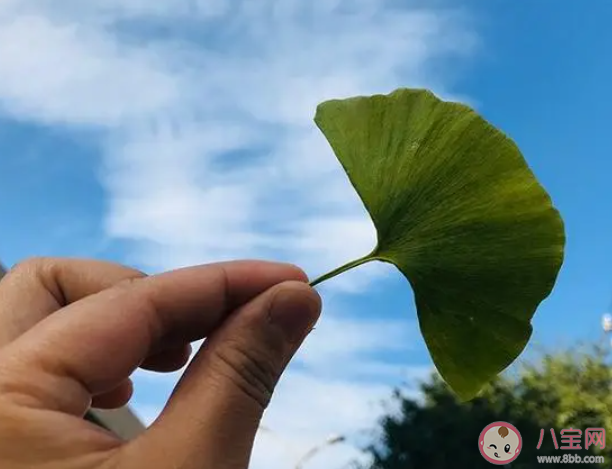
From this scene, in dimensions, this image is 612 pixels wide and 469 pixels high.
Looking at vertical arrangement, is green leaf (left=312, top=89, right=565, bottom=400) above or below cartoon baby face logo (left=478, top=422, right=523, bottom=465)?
below

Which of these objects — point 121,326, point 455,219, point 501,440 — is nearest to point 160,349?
A: point 121,326

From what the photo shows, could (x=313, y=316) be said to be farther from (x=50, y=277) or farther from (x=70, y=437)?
(x=50, y=277)

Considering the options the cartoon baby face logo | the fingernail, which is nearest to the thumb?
the fingernail

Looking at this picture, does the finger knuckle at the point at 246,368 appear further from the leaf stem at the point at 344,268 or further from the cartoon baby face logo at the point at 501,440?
the cartoon baby face logo at the point at 501,440

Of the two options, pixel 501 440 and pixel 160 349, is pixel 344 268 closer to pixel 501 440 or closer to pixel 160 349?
pixel 160 349

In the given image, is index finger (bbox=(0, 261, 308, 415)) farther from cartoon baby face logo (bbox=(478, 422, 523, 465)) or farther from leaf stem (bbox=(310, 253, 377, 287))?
cartoon baby face logo (bbox=(478, 422, 523, 465))

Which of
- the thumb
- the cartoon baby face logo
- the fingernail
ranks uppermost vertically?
the cartoon baby face logo

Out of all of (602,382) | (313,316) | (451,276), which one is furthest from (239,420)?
(602,382)
